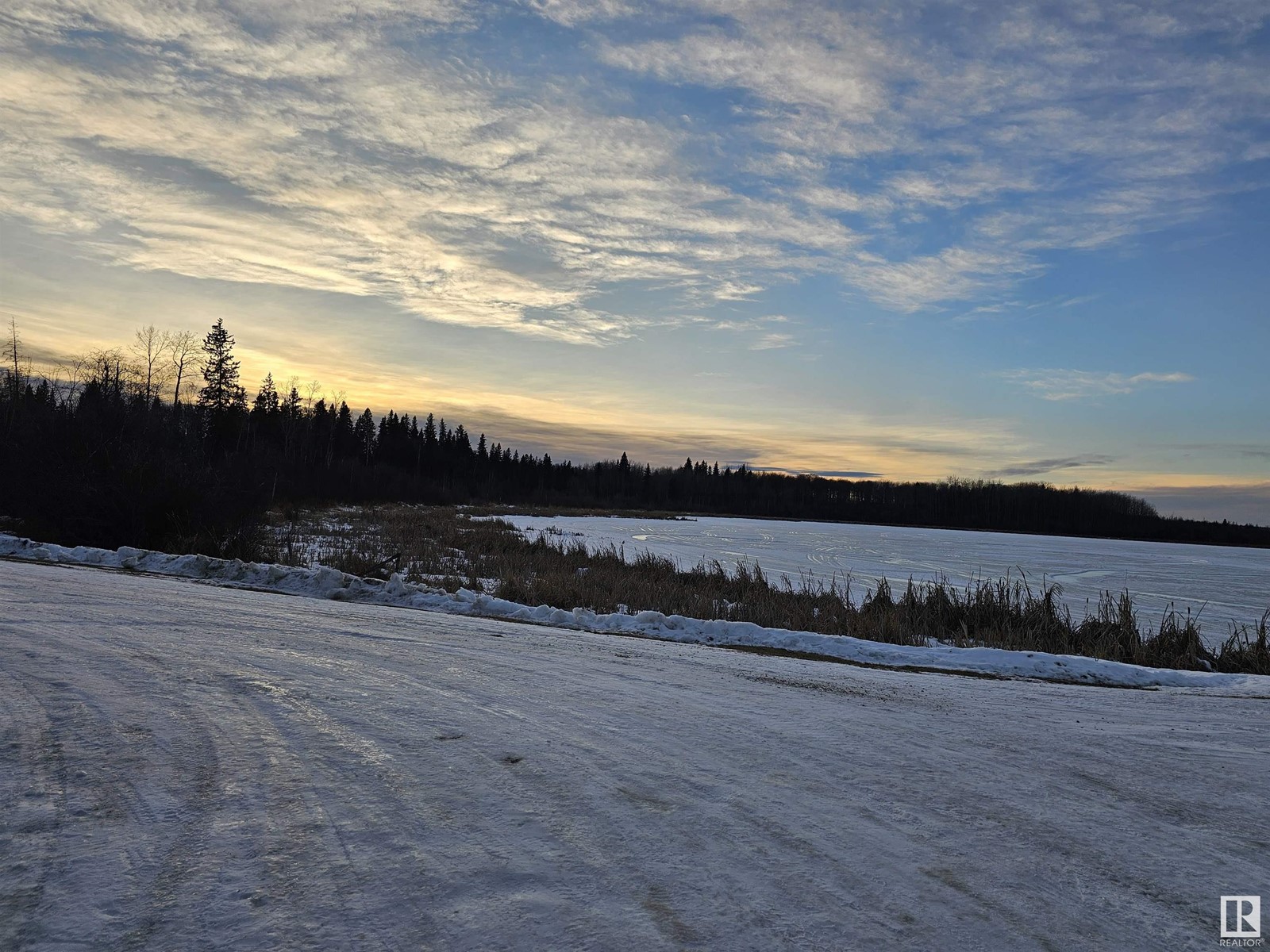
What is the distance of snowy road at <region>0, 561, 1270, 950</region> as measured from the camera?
2277 millimetres

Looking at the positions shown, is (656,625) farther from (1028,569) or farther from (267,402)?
(267,402)

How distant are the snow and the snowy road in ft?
6.48

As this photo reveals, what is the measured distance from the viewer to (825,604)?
45.2 feet

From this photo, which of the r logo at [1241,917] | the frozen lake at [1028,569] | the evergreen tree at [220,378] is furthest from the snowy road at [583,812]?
the evergreen tree at [220,378]

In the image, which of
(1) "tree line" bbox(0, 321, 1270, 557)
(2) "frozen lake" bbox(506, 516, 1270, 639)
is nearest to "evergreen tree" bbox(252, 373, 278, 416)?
(1) "tree line" bbox(0, 321, 1270, 557)

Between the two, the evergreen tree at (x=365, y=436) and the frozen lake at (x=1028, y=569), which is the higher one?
the evergreen tree at (x=365, y=436)

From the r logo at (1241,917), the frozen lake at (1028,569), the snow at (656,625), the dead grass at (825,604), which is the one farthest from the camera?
the frozen lake at (1028,569)

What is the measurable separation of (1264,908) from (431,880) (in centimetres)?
289

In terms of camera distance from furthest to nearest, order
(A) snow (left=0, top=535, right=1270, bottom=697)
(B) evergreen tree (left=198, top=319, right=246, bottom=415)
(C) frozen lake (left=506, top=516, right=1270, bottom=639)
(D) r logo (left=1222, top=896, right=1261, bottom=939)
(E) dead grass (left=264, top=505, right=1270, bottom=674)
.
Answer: (B) evergreen tree (left=198, top=319, right=246, bottom=415)
(C) frozen lake (left=506, top=516, right=1270, bottom=639)
(E) dead grass (left=264, top=505, right=1270, bottom=674)
(A) snow (left=0, top=535, right=1270, bottom=697)
(D) r logo (left=1222, top=896, right=1261, bottom=939)

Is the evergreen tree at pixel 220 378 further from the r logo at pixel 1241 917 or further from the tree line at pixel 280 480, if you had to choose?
the r logo at pixel 1241 917

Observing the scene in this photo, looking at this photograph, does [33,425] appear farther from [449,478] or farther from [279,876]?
[449,478]

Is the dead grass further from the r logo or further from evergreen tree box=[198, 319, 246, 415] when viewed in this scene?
evergreen tree box=[198, 319, 246, 415]

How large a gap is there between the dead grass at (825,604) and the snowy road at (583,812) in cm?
525

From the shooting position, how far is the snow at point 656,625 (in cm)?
748
